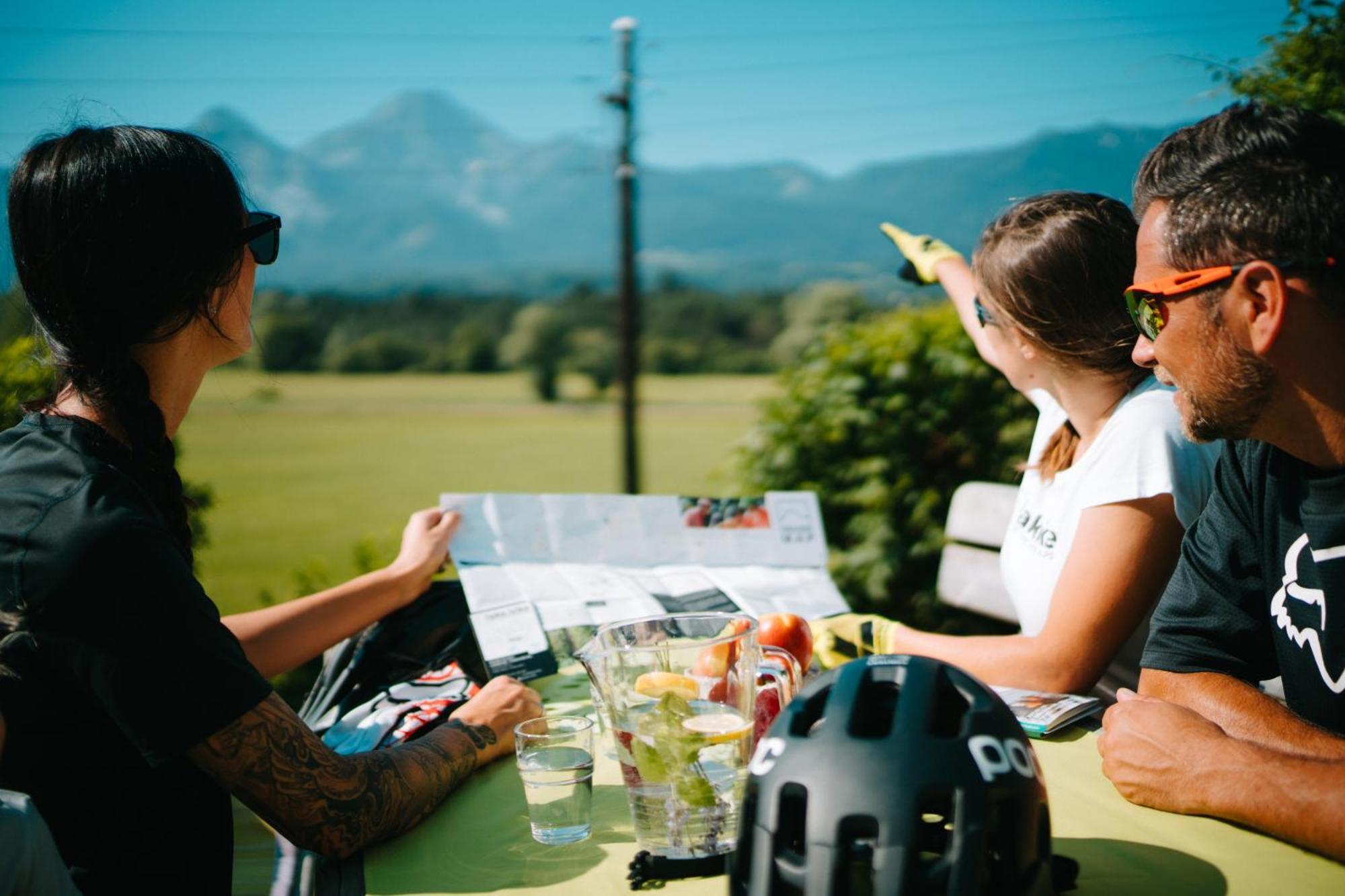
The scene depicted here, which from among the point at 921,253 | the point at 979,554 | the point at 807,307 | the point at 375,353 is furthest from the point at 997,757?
the point at 375,353

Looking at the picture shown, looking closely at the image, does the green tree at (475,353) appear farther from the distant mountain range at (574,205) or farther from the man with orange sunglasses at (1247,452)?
the man with orange sunglasses at (1247,452)

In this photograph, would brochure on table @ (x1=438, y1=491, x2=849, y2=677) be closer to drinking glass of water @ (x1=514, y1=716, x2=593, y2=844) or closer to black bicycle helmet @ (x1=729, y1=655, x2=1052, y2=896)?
drinking glass of water @ (x1=514, y1=716, x2=593, y2=844)

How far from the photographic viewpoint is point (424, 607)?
2.38m

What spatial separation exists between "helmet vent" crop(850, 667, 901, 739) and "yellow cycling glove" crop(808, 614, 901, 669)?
2.94 ft

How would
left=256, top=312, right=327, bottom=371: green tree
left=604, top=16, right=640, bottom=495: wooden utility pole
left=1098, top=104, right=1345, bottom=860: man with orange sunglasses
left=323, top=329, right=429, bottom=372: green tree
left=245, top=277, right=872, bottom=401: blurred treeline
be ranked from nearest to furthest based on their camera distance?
left=1098, top=104, right=1345, bottom=860: man with orange sunglasses
left=604, top=16, right=640, bottom=495: wooden utility pole
left=256, top=312, right=327, bottom=371: green tree
left=245, top=277, right=872, bottom=401: blurred treeline
left=323, top=329, right=429, bottom=372: green tree

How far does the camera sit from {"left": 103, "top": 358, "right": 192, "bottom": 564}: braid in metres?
1.56

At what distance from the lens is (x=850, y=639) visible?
2.07m

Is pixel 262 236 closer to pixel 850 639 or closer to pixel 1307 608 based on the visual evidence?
pixel 850 639

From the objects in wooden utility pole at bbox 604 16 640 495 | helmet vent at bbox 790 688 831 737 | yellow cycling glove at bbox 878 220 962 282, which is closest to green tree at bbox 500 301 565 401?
wooden utility pole at bbox 604 16 640 495

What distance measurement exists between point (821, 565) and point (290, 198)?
51.4m

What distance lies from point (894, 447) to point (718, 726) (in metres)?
4.21

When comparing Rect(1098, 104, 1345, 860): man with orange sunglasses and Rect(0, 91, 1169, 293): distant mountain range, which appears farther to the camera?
Rect(0, 91, 1169, 293): distant mountain range

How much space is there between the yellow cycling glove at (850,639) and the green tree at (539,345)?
24.5 meters

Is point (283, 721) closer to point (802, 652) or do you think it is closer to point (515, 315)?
point (802, 652)
